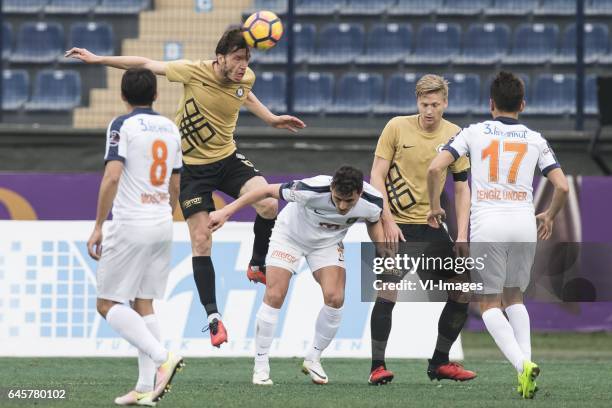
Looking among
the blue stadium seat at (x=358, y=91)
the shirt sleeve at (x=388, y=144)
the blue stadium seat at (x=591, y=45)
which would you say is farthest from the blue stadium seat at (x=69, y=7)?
the shirt sleeve at (x=388, y=144)

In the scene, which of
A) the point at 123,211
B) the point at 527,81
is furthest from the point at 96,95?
the point at 123,211

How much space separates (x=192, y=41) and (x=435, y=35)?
3.95m

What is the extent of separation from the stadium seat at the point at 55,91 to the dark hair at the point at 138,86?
33.8 ft

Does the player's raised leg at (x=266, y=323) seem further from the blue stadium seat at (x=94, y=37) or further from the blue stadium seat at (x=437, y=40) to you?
the blue stadium seat at (x=94, y=37)

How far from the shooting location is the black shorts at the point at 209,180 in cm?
936

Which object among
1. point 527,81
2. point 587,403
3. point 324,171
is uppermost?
point 527,81

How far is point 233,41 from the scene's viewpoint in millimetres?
9031

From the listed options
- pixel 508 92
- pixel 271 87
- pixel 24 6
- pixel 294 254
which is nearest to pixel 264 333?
pixel 294 254

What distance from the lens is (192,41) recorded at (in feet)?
51.7

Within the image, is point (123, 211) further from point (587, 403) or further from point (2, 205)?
point (2, 205)

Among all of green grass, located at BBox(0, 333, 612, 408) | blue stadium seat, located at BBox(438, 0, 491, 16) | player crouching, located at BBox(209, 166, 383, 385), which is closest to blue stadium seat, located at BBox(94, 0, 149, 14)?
blue stadium seat, located at BBox(438, 0, 491, 16)

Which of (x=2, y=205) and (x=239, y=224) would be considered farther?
(x=2, y=205)

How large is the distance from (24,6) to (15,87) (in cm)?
141

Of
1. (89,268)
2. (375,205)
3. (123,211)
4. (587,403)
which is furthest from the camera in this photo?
(89,268)
